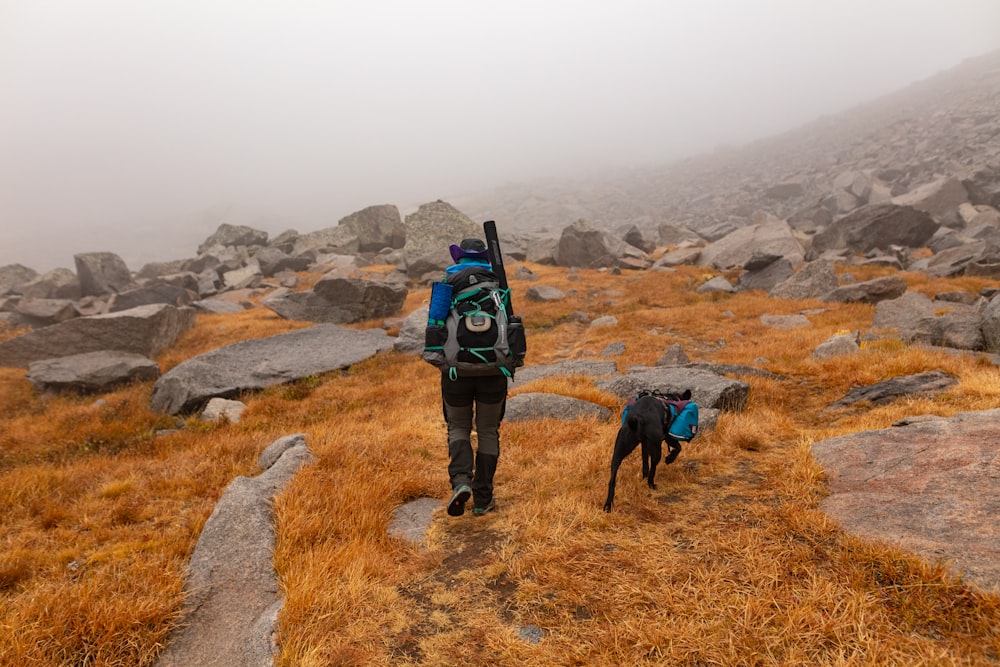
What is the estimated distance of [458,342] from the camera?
511 centimetres

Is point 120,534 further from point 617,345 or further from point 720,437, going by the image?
point 617,345

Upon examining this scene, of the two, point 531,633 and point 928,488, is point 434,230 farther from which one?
point 531,633

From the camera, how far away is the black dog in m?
5.22

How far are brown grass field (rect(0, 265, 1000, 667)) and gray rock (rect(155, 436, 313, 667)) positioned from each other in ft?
0.41

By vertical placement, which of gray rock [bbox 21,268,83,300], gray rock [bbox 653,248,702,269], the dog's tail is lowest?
gray rock [bbox 653,248,702,269]

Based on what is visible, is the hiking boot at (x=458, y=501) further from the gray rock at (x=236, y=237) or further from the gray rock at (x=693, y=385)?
the gray rock at (x=236, y=237)

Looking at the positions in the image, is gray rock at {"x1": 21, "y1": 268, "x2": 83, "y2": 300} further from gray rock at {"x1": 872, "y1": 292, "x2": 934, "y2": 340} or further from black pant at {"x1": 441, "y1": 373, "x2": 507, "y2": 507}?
gray rock at {"x1": 872, "y1": 292, "x2": 934, "y2": 340}

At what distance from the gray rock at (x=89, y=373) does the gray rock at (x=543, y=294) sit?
621 inches

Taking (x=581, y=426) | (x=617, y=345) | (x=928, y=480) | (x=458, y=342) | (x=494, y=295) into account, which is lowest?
(x=617, y=345)

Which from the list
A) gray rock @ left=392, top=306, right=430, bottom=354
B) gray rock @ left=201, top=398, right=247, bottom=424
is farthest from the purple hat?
gray rock @ left=392, top=306, right=430, bottom=354

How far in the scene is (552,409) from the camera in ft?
29.0

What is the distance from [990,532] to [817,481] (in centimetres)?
139

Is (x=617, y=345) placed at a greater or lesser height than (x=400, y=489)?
lesser

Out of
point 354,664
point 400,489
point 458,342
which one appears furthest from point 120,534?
point 458,342
